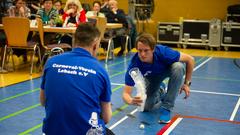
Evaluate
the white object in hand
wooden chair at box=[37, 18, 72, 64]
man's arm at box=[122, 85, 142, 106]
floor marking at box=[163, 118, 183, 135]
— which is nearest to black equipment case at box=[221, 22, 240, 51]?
wooden chair at box=[37, 18, 72, 64]

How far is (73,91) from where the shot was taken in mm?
2357

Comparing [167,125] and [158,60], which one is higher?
[158,60]

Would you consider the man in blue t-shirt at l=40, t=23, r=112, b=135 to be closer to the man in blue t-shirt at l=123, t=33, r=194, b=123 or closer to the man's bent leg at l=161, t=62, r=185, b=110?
the man in blue t-shirt at l=123, t=33, r=194, b=123

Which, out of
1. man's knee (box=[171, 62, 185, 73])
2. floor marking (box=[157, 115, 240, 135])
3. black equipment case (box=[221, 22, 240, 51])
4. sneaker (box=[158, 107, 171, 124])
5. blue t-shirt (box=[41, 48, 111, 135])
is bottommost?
floor marking (box=[157, 115, 240, 135])

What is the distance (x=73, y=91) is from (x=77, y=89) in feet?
0.09

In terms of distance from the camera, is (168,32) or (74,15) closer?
(74,15)

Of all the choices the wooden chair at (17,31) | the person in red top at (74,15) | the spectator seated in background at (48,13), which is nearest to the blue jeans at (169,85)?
the wooden chair at (17,31)

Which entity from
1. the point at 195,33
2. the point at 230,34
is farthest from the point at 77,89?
the point at 195,33

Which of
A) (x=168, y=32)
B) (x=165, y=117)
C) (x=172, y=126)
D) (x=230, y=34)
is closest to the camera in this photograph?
(x=172, y=126)

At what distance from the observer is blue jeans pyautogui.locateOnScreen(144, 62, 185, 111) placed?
466 centimetres

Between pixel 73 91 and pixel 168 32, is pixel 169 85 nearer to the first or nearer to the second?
pixel 73 91

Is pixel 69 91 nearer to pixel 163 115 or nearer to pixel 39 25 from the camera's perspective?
pixel 163 115

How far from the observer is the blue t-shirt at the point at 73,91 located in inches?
93.0

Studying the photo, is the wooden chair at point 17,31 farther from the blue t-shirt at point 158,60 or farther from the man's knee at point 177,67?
the man's knee at point 177,67
